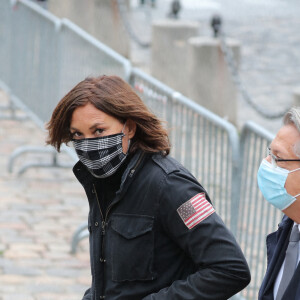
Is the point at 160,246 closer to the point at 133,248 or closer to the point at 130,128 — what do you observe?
the point at 133,248

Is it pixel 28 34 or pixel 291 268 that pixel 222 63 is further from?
pixel 291 268

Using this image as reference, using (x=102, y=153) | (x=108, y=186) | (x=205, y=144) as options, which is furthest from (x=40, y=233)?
(x=102, y=153)

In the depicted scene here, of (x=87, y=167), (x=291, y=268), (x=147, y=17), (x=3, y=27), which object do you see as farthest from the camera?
(x=147, y=17)

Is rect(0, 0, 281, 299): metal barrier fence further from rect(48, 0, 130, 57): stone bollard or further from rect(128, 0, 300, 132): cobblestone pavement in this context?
rect(48, 0, 130, 57): stone bollard

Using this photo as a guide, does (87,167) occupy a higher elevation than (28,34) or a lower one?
higher

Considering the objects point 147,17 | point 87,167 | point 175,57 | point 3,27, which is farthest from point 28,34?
point 147,17

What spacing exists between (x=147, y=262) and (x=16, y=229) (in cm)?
417

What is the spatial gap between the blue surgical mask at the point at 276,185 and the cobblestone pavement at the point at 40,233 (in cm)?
299

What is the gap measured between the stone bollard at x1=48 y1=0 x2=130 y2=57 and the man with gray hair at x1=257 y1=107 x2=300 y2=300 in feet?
33.9

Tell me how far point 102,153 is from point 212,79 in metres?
7.65

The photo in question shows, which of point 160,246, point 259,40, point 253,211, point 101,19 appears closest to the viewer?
point 160,246

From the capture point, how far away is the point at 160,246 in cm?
291

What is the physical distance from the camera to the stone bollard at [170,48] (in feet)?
38.3

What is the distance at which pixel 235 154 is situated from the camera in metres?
4.99
